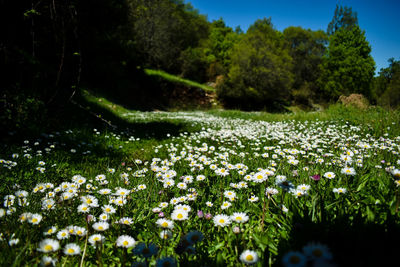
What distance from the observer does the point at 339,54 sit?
29812 millimetres

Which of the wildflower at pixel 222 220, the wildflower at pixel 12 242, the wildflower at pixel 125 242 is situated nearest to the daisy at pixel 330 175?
the wildflower at pixel 222 220

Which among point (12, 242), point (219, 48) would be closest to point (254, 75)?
point (219, 48)

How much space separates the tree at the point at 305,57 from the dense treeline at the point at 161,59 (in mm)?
173

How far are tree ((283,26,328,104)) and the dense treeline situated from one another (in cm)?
17

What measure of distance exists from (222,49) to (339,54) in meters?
17.0

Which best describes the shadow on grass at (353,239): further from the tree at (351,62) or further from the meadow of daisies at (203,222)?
the tree at (351,62)

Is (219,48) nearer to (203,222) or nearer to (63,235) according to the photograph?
(203,222)

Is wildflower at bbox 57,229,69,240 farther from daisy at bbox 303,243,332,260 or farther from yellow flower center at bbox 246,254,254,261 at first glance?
daisy at bbox 303,243,332,260

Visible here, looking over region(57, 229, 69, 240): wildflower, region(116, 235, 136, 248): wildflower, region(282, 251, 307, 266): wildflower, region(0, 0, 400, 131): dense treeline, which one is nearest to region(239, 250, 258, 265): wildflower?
region(282, 251, 307, 266): wildflower

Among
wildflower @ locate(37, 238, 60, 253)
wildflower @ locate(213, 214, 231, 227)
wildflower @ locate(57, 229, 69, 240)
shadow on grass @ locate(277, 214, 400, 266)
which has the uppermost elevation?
shadow on grass @ locate(277, 214, 400, 266)

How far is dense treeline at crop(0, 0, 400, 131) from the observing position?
4.17 meters

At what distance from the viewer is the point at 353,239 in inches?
50.4

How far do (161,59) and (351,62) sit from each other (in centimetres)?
2612

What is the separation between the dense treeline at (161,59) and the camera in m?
4.17
